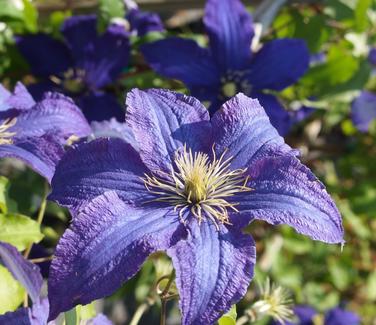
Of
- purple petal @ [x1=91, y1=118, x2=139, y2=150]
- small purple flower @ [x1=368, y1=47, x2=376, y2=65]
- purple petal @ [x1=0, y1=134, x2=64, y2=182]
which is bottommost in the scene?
small purple flower @ [x1=368, y1=47, x2=376, y2=65]

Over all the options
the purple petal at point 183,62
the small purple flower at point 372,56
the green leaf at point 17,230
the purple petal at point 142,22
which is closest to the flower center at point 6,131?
the green leaf at point 17,230

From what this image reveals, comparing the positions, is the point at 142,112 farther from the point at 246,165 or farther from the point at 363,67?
the point at 363,67

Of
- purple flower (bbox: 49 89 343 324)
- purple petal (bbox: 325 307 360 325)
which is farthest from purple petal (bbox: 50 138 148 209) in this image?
purple petal (bbox: 325 307 360 325)

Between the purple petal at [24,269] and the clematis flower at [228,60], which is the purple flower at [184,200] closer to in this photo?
the purple petal at [24,269]

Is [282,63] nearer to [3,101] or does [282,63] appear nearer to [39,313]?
[3,101]

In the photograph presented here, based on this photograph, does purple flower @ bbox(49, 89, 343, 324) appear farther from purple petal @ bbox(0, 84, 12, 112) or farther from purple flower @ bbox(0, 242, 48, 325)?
purple petal @ bbox(0, 84, 12, 112)

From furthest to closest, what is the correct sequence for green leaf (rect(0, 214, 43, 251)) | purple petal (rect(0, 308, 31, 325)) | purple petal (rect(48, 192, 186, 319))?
green leaf (rect(0, 214, 43, 251))
purple petal (rect(0, 308, 31, 325))
purple petal (rect(48, 192, 186, 319))
